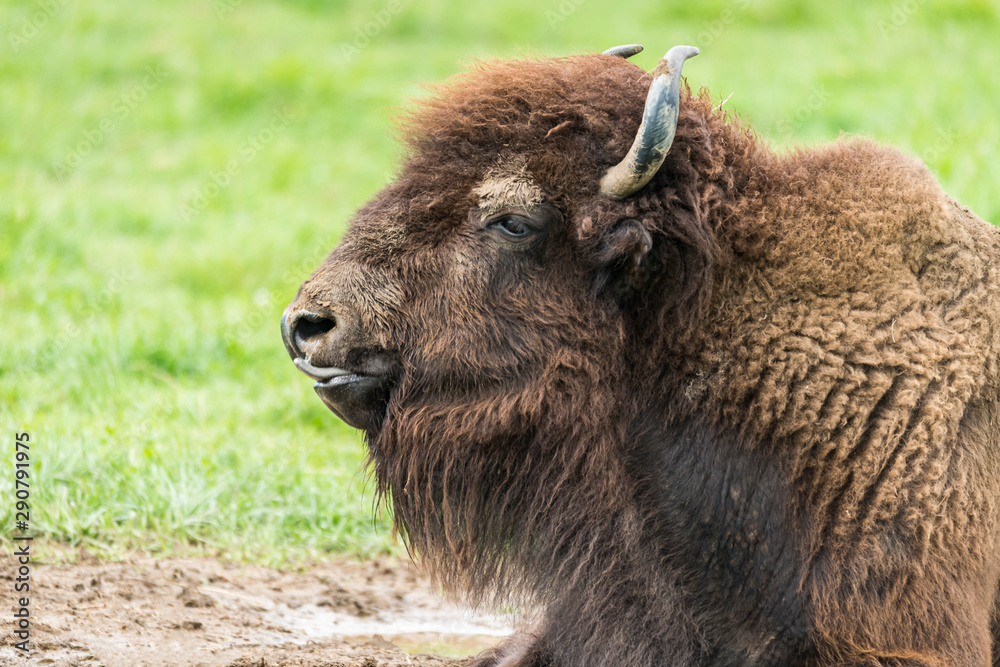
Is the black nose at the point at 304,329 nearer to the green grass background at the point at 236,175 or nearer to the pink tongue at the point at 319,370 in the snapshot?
the pink tongue at the point at 319,370

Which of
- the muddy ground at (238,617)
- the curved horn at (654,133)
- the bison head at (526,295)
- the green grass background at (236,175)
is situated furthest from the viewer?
the green grass background at (236,175)

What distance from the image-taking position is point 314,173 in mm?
11531

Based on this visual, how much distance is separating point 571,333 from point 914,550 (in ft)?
3.72

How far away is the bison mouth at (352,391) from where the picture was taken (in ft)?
10.4

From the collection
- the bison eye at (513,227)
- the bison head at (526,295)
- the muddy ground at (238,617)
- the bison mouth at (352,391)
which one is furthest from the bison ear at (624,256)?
the muddy ground at (238,617)

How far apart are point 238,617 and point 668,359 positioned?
2187mm

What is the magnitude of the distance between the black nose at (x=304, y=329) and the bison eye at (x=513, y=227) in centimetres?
57

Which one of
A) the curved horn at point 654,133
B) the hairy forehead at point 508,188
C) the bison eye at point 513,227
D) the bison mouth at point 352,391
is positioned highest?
the curved horn at point 654,133

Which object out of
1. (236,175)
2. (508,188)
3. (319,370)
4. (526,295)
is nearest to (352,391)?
(319,370)

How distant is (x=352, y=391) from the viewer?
3211 mm

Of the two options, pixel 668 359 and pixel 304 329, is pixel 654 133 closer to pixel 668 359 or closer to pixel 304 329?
pixel 668 359

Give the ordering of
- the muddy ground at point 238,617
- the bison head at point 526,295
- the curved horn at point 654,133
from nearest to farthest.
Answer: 1. the curved horn at point 654,133
2. the bison head at point 526,295
3. the muddy ground at point 238,617

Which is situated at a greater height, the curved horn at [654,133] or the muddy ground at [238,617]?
the curved horn at [654,133]

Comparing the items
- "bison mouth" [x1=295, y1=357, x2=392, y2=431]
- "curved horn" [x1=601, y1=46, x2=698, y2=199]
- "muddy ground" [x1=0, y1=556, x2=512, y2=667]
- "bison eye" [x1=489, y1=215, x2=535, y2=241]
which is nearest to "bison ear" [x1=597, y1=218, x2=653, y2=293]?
"curved horn" [x1=601, y1=46, x2=698, y2=199]
